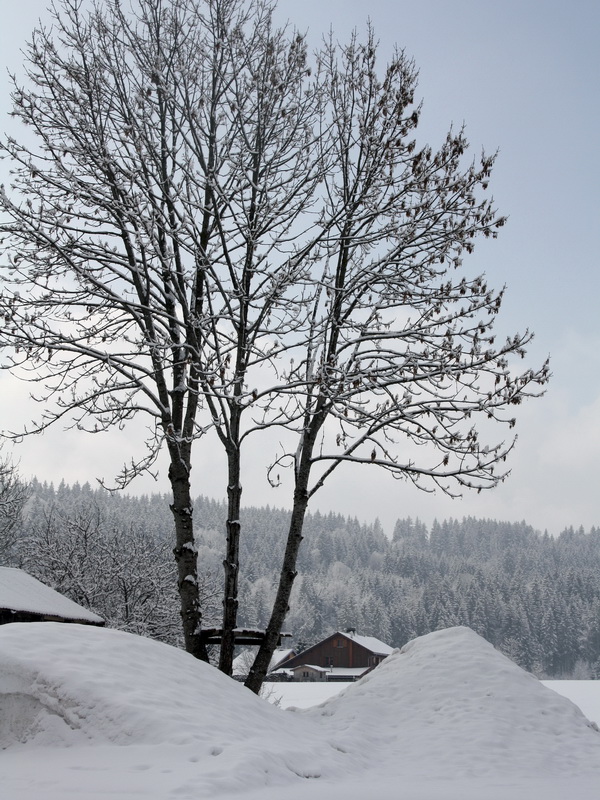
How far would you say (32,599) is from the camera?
14.7m

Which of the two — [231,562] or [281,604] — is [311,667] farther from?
[231,562]

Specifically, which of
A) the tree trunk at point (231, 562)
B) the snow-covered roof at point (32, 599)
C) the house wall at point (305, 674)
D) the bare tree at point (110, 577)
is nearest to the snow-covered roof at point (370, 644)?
the house wall at point (305, 674)

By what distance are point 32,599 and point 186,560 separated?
18.4 feet

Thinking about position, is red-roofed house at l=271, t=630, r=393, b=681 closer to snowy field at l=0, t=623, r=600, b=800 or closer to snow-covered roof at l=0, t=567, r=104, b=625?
snow-covered roof at l=0, t=567, r=104, b=625

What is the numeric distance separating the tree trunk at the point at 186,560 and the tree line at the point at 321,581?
12508 millimetres

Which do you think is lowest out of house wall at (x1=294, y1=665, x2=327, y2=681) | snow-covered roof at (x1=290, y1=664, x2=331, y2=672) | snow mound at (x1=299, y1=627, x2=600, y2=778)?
house wall at (x1=294, y1=665, x2=327, y2=681)

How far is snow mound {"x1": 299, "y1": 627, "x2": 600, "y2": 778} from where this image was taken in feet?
25.6

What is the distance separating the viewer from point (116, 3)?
11211 millimetres

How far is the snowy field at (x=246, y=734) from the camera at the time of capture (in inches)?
202

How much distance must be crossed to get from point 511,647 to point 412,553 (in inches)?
2172

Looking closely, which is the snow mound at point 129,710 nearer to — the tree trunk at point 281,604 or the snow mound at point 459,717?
the snow mound at point 459,717

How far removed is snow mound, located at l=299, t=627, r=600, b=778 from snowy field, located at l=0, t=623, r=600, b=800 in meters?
0.02


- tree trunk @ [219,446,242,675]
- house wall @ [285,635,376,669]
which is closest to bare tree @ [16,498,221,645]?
tree trunk @ [219,446,242,675]

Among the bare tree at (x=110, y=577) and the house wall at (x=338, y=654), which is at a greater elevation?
the bare tree at (x=110, y=577)
